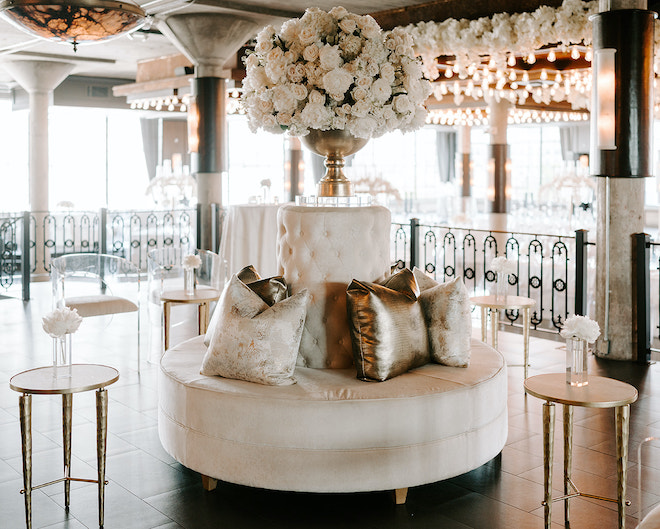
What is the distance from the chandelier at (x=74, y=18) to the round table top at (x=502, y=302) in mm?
2907

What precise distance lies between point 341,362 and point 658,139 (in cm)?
2219

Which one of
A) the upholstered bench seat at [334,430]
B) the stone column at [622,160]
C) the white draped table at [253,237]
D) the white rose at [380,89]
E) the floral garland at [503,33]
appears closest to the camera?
the upholstered bench seat at [334,430]

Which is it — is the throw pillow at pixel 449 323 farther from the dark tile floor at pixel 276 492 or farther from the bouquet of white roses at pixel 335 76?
the bouquet of white roses at pixel 335 76

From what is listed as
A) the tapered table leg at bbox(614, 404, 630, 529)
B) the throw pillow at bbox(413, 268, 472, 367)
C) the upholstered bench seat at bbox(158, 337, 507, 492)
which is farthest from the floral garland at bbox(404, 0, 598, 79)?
the tapered table leg at bbox(614, 404, 630, 529)

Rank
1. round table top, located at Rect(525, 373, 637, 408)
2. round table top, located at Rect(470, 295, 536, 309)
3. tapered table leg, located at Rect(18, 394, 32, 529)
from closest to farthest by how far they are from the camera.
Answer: round table top, located at Rect(525, 373, 637, 408) < tapered table leg, located at Rect(18, 394, 32, 529) < round table top, located at Rect(470, 295, 536, 309)

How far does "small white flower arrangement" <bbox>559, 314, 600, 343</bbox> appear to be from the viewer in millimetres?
3198

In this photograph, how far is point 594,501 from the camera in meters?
3.52

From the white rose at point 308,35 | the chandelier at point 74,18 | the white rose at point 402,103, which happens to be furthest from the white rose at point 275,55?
the chandelier at point 74,18

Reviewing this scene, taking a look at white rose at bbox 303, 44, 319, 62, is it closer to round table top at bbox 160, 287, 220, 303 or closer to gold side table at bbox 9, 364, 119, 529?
gold side table at bbox 9, 364, 119, 529

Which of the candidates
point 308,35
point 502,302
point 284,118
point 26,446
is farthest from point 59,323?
point 502,302

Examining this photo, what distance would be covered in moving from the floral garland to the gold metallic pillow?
4.72 metres

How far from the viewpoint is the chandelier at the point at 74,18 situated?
13.6 feet

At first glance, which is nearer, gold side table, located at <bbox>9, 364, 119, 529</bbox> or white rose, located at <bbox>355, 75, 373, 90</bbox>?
gold side table, located at <bbox>9, 364, 119, 529</bbox>

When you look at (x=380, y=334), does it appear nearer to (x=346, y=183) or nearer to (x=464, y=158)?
(x=346, y=183)
